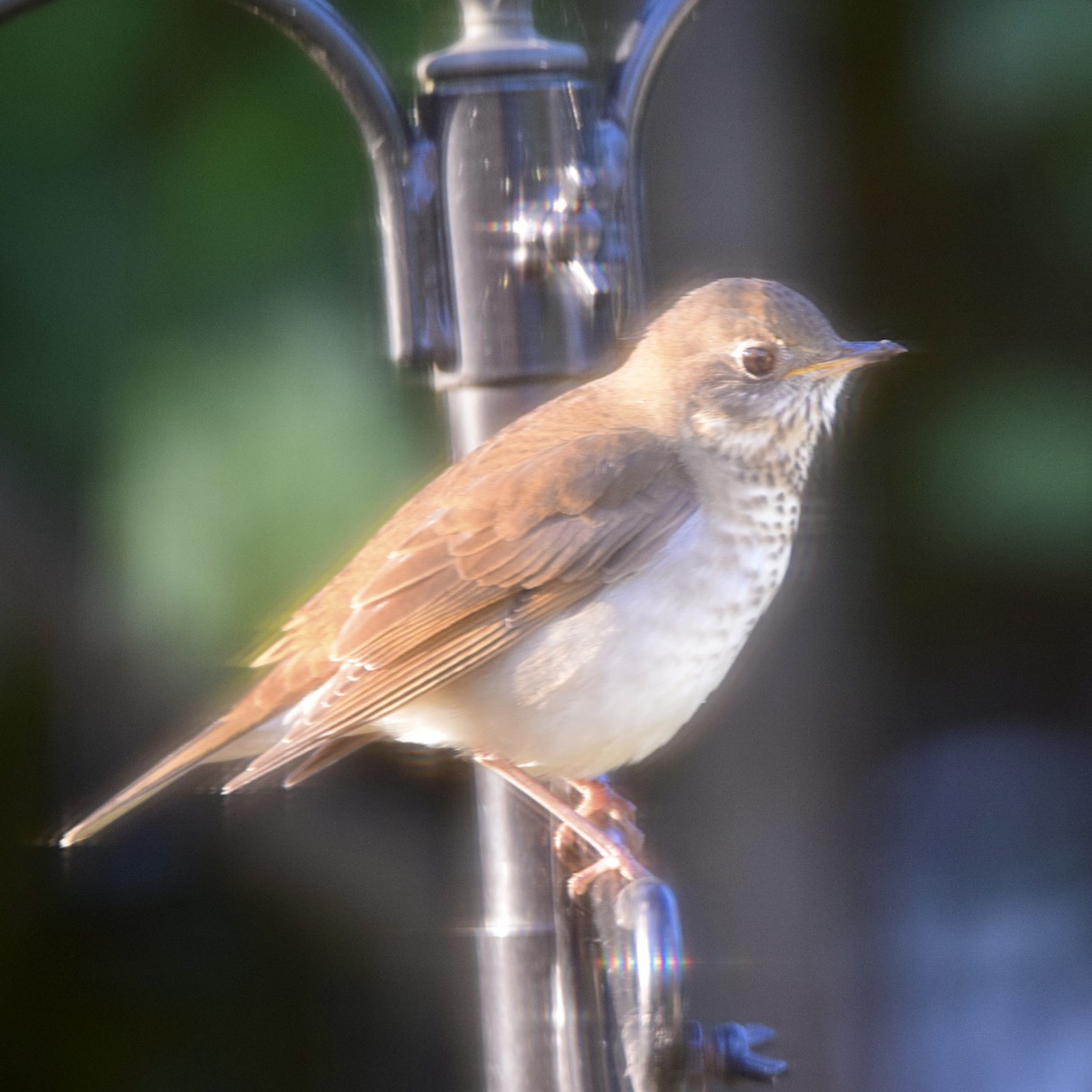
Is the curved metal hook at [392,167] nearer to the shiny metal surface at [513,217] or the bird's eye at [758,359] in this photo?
the shiny metal surface at [513,217]

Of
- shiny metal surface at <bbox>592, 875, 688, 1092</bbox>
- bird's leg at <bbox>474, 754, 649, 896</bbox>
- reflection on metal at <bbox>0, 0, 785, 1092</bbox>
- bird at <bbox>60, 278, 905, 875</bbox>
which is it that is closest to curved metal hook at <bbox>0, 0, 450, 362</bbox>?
reflection on metal at <bbox>0, 0, 785, 1092</bbox>

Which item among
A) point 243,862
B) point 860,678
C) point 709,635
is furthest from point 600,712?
point 860,678

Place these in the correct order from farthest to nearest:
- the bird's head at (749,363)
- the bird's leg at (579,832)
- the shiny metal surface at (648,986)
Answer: the bird's head at (749,363)
the bird's leg at (579,832)
the shiny metal surface at (648,986)

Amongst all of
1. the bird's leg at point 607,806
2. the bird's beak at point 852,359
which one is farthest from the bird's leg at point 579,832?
the bird's beak at point 852,359

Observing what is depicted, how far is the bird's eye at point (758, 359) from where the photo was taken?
88.4 inches

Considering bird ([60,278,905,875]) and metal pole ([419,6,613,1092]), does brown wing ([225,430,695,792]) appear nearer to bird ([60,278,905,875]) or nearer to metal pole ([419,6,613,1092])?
bird ([60,278,905,875])

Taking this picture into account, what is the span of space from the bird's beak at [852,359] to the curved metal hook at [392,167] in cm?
51

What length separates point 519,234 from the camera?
6.28 feet

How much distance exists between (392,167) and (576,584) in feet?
1.80

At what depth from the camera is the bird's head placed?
7.30 ft

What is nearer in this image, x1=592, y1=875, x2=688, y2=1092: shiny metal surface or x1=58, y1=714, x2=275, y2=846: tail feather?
x1=592, y1=875, x2=688, y2=1092: shiny metal surface

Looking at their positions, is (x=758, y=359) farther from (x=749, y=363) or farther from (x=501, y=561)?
(x=501, y=561)

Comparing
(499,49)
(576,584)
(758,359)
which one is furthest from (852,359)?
(499,49)

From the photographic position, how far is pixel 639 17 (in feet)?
6.60
